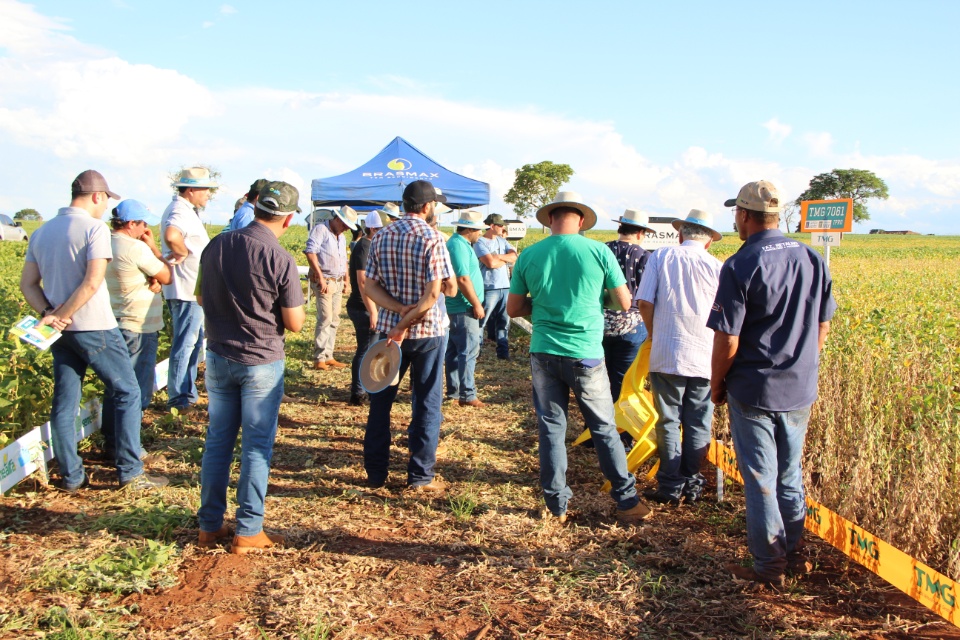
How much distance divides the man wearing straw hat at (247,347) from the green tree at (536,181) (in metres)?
68.9

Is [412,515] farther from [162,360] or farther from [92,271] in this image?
[162,360]

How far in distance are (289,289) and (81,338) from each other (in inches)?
64.5

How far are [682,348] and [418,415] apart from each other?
1.79 metres

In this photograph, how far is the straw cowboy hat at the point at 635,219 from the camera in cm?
542

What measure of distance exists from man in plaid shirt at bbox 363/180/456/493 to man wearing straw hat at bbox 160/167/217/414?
213 centimetres

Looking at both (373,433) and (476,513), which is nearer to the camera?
(476,513)

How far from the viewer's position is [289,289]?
363cm

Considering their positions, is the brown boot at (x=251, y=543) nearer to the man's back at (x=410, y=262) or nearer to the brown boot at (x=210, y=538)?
the brown boot at (x=210, y=538)

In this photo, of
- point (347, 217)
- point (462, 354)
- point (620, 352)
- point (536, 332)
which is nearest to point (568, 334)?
point (536, 332)

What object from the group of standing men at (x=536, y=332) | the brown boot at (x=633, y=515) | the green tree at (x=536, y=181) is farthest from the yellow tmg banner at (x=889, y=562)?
the green tree at (x=536, y=181)

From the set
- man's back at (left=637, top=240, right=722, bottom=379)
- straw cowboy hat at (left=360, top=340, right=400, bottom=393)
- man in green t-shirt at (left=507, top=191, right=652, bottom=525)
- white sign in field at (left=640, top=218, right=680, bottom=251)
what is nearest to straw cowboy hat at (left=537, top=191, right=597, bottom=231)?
man in green t-shirt at (left=507, top=191, right=652, bottom=525)

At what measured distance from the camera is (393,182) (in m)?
14.2

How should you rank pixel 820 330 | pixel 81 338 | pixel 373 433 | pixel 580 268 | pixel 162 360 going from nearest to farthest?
1. pixel 820 330
2. pixel 580 268
3. pixel 81 338
4. pixel 373 433
5. pixel 162 360

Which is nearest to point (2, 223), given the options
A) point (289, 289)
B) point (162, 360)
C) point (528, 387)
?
point (162, 360)
